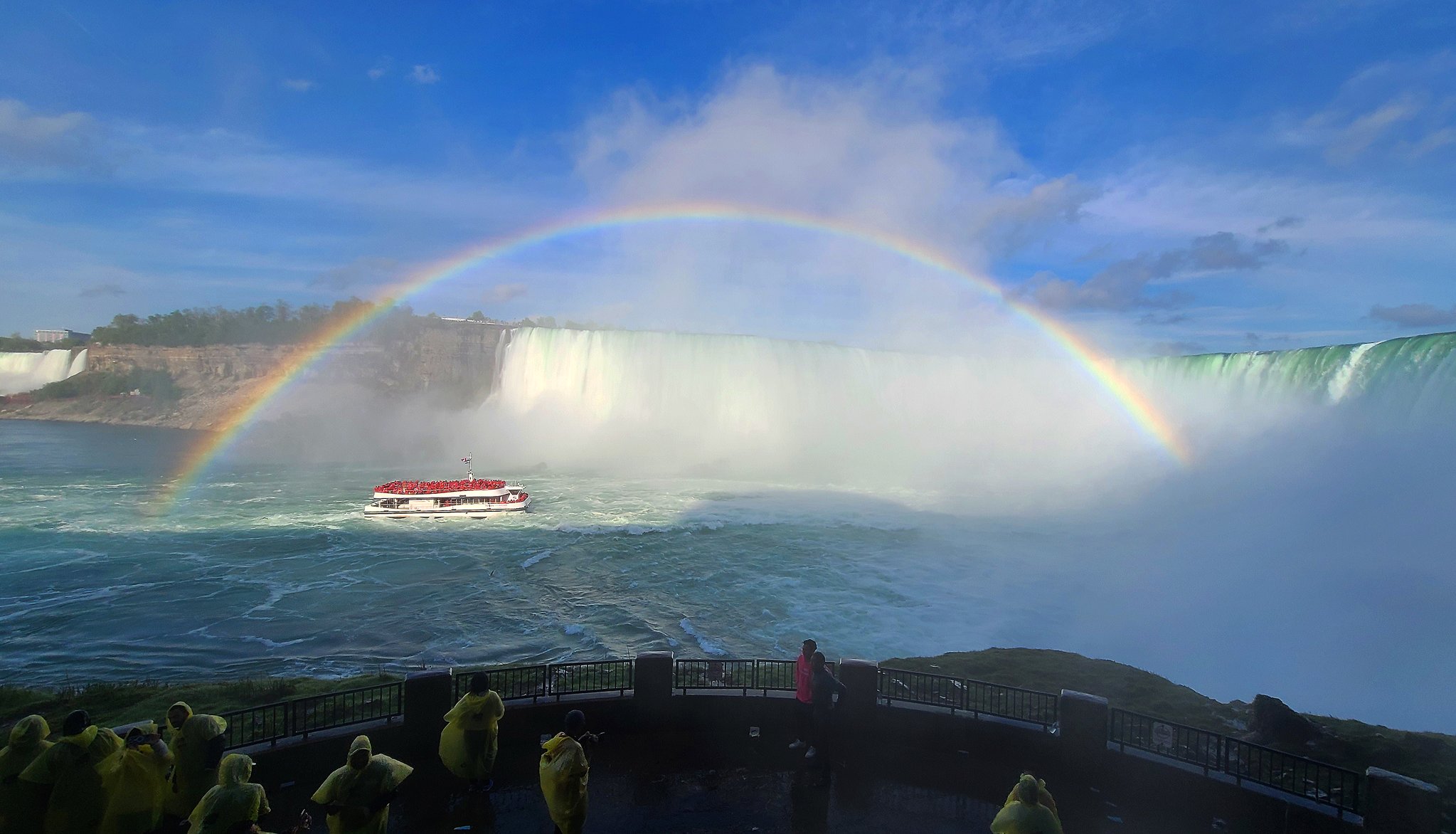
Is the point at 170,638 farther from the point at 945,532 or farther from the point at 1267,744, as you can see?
the point at 945,532

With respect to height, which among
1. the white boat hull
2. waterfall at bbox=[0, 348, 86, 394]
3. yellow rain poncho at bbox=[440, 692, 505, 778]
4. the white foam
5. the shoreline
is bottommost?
the white foam

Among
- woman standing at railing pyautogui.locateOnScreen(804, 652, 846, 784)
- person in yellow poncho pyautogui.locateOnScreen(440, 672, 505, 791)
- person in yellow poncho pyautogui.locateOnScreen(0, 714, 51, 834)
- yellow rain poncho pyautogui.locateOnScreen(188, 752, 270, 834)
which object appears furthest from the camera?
woman standing at railing pyautogui.locateOnScreen(804, 652, 846, 784)

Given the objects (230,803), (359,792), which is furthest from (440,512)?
(230,803)

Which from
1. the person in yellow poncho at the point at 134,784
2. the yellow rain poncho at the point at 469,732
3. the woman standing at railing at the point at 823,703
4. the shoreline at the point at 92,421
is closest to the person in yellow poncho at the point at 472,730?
the yellow rain poncho at the point at 469,732

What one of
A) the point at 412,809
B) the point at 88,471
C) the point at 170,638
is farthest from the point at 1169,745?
the point at 88,471

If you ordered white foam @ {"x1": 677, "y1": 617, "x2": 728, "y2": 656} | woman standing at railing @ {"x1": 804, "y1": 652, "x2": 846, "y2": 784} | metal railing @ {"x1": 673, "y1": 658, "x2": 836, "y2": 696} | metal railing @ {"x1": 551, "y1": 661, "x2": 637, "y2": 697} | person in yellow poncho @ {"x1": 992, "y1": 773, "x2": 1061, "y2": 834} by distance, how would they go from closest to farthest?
1. person in yellow poncho @ {"x1": 992, "y1": 773, "x2": 1061, "y2": 834}
2. woman standing at railing @ {"x1": 804, "y1": 652, "x2": 846, "y2": 784}
3. metal railing @ {"x1": 551, "y1": 661, "x2": 637, "y2": 697}
4. metal railing @ {"x1": 673, "y1": 658, "x2": 836, "y2": 696}
5. white foam @ {"x1": 677, "y1": 617, "x2": 728, "y2": 656}

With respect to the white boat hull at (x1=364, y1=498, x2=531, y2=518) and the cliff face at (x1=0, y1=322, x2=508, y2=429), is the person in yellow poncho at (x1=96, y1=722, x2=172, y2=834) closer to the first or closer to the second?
the white boat hull at (x1=364, y1=498, x2=531, y2=518)

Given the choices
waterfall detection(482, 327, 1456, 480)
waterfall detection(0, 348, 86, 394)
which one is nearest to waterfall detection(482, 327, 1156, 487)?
waterfall detection(482, 327, 1456, 480)
